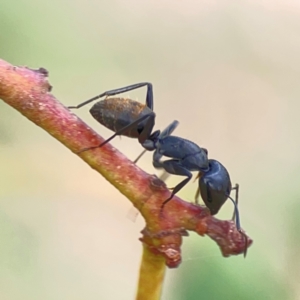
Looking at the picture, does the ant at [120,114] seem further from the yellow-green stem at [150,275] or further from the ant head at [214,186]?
the yellow-green stem at [150,275]

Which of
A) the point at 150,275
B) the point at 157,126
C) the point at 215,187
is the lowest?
the point at 150,275

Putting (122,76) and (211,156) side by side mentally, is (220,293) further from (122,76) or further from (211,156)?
(122,76)

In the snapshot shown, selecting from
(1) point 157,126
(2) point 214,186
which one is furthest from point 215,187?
(1) point 157,126

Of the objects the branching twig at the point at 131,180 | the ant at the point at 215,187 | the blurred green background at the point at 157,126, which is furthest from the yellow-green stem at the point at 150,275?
the blurred green background at the point at 157,126

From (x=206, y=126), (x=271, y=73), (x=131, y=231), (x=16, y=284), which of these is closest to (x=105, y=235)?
(x=131, y=231)

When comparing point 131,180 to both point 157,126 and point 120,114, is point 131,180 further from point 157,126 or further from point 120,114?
point 157,126

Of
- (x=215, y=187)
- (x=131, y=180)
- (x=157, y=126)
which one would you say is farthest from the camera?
(x=157, y=126)

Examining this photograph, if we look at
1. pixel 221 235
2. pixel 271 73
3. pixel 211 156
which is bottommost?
pixel 221 235

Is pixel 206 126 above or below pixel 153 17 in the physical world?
below
